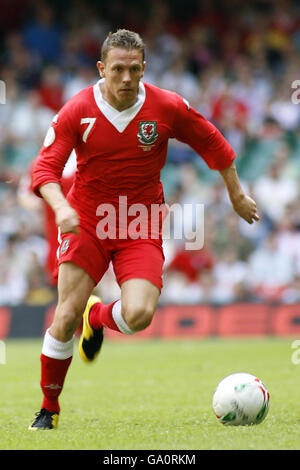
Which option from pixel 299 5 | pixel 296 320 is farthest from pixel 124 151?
pixel 299 5

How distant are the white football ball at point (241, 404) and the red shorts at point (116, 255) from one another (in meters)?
0.89

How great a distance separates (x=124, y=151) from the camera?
19.3 ft

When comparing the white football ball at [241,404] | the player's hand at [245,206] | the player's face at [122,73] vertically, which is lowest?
the white football ball at [241,404]

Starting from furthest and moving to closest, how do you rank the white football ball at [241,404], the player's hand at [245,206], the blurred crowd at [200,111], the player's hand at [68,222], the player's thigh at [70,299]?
the blurred crowd at [200,111]
the player's hand at [245,206]
the player's thigh at [70,299]
the white football ball at [241,404]
the player's hand at [68,222]

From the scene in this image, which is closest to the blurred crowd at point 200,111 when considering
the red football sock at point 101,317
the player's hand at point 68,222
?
the red football sock at point 101,317

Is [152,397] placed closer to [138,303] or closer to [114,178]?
[138,303]

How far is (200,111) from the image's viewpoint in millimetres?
15758

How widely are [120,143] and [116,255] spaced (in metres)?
0.80

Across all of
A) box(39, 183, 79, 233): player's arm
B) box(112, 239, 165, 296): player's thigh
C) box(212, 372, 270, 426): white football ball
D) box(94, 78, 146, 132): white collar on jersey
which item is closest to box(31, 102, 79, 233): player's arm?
box(39, 183, 79, 233): player's arm

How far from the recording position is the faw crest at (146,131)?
5867mm

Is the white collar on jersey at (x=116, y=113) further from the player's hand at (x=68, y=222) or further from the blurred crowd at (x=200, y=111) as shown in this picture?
the blurred crowd at (x=200, y=111)
